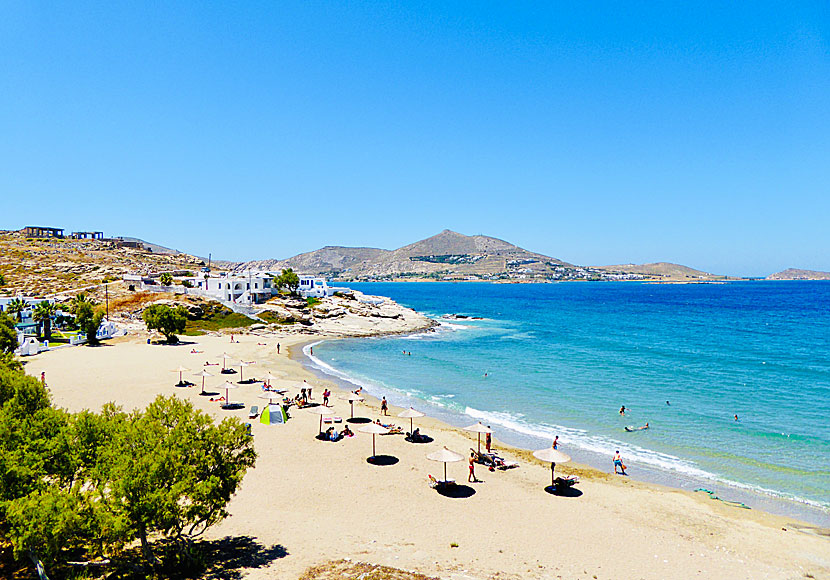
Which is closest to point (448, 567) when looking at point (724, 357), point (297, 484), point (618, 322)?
point (297, 484)

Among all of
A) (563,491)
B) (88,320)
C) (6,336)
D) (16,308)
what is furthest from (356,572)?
(16,308)

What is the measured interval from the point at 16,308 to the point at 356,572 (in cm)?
5962

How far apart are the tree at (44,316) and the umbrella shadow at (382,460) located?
52.2 m

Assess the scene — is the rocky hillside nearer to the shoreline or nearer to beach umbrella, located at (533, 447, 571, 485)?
the shoreline

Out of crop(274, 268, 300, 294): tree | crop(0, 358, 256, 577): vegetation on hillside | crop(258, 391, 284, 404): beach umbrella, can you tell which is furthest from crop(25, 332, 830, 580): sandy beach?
crop(274, 268, 300, 294): tree

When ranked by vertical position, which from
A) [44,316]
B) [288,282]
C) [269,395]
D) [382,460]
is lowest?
[382,460]

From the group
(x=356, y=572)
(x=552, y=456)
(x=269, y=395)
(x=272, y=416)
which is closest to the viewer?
(x=356, y=572)

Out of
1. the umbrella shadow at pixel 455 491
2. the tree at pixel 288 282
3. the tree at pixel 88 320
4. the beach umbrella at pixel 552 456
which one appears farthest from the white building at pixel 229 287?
the beach umbrella at pixel 552 456

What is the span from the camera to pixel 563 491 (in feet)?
66.0

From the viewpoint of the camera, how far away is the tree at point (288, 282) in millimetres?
97188

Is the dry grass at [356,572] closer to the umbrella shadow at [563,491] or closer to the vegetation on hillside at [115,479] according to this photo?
the vegetation on hillside at [115,479]

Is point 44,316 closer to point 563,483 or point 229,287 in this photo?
point 229,287

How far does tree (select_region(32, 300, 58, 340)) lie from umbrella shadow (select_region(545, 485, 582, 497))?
198 feet

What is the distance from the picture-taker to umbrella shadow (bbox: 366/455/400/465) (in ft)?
74.8
